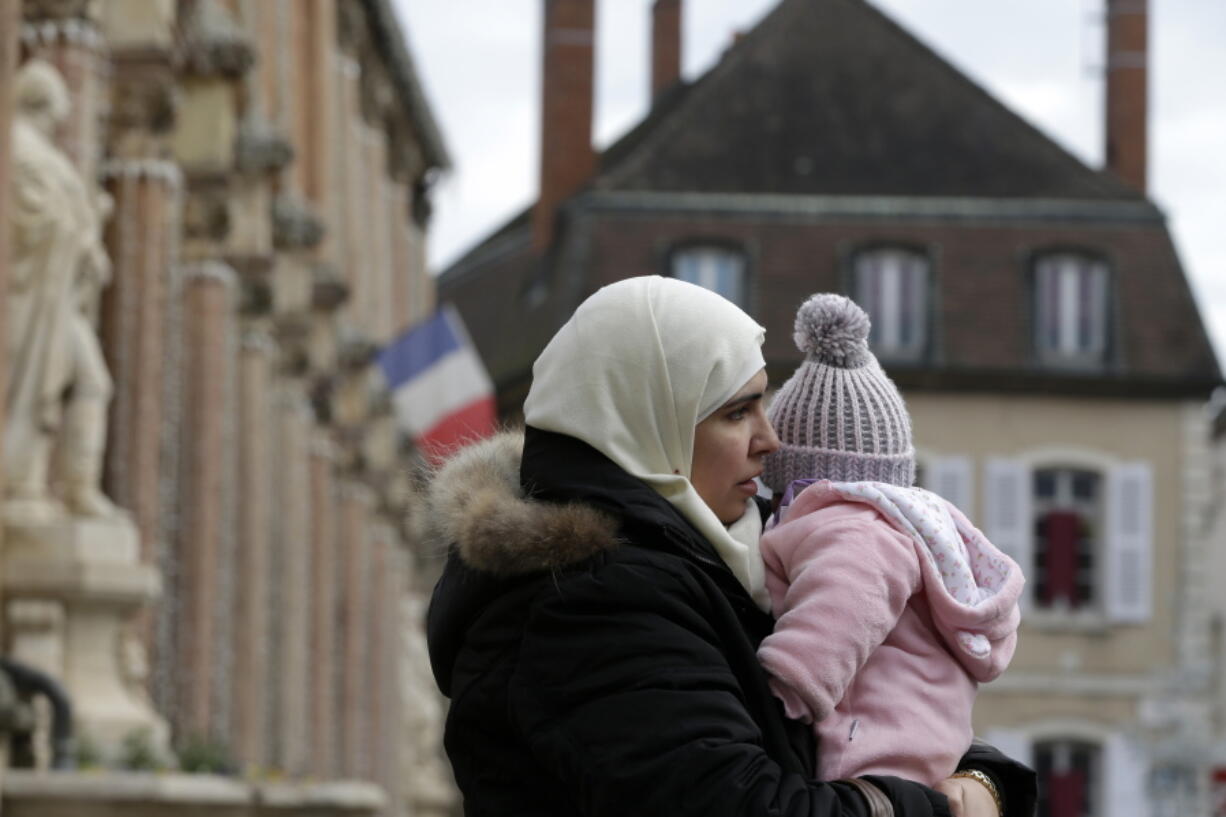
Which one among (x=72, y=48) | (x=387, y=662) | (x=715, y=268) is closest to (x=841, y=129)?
(x=715, y=268)

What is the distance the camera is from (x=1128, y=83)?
51.8 metres

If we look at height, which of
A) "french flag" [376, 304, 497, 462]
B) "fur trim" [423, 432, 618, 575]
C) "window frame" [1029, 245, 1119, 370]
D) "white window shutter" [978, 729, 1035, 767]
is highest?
"window frame" [1029, 245, 1119, 370]

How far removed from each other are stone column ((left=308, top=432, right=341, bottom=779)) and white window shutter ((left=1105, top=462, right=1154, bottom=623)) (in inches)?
733

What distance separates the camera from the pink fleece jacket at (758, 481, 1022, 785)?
468 cm

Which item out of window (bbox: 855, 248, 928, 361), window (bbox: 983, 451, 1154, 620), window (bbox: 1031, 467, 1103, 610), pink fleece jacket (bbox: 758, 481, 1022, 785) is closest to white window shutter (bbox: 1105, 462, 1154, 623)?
window (bbox: 983, 451, 1154, 620)

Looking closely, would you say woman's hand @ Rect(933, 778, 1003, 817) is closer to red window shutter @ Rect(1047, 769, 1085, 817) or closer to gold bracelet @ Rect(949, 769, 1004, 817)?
gold bracelet @ Rect(949, 769, 1004, 817)

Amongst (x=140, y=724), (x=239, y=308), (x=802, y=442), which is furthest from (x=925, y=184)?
(x=802, y=442)

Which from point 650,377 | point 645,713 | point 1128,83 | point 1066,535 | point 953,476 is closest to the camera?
point 645,713

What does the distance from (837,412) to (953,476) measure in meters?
43.7

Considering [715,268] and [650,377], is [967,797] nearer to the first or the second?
[650,377]

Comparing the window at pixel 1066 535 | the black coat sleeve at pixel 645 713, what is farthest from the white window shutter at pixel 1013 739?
the black coat sleeve at pixel 645 713

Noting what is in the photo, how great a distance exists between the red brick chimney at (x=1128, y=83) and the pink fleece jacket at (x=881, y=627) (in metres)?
47.5

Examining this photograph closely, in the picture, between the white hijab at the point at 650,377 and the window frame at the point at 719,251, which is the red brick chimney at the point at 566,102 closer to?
the window frame at the point at 719,251

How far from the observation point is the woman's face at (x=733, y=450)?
4785 millimetres
